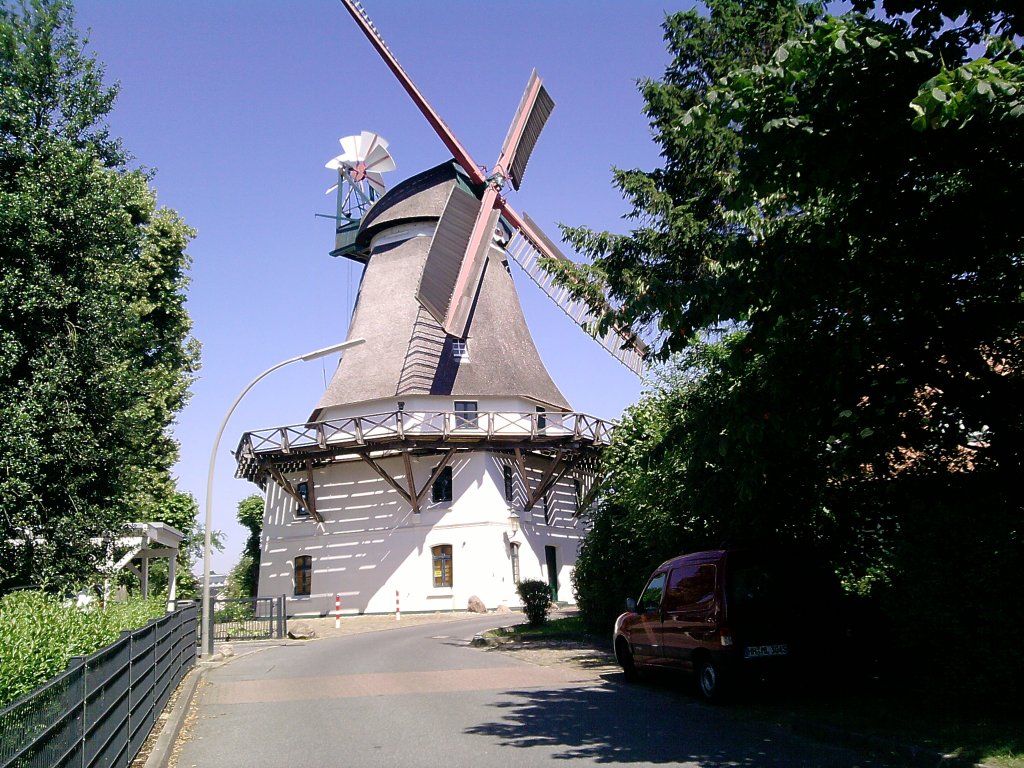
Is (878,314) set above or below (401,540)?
above

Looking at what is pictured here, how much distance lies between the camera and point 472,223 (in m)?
36.1

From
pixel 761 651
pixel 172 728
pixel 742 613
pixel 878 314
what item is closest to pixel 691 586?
pixel 742 613

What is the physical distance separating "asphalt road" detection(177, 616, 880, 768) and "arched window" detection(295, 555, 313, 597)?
20.5 meters

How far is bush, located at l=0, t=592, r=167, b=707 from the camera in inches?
247

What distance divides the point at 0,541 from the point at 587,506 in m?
26.6

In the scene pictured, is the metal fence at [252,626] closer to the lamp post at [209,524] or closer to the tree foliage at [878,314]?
the lamp post at [209,524]

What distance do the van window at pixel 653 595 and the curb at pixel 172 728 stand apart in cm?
612

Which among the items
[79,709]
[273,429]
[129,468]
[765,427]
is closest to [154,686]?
[79,709]

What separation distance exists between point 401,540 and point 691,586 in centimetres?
2509

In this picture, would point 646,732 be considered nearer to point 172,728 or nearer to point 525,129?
point 172,728

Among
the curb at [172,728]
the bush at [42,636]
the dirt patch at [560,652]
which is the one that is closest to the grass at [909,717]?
the dirt patch at [560,652]

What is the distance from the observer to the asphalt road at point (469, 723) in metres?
7.77

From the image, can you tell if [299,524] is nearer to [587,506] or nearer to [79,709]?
[587,506]

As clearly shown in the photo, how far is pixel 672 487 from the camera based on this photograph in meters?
13.1
